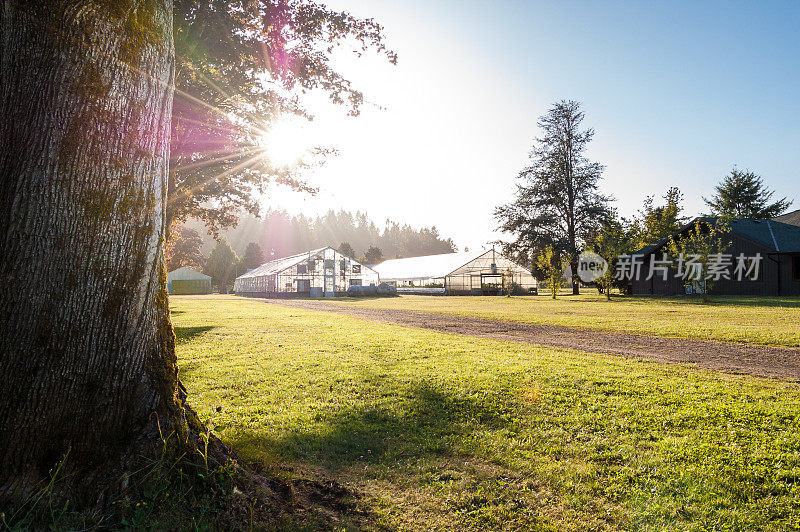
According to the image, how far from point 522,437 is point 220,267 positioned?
82.6 meters

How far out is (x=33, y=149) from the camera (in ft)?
8.07

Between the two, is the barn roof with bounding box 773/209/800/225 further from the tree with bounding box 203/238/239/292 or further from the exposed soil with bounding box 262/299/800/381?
the tree with bounding box 203/238/239/292

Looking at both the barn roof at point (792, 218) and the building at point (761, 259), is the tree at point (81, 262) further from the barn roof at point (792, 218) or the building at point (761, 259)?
the barn roof at point (792, 218)

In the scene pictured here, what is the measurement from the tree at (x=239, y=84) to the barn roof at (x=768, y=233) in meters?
32.7

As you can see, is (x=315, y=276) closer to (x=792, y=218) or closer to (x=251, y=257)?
(x=251, y=257)

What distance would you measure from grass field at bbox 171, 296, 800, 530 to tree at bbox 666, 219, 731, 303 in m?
24.1

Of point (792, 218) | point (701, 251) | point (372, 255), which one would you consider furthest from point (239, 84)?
point (372, 255)

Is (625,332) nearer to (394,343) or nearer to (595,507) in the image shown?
(394,343)

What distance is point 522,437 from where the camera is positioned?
13.9 feet

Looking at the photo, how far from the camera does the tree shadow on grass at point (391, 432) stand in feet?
12.5

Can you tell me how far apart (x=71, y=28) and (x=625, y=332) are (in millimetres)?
14244

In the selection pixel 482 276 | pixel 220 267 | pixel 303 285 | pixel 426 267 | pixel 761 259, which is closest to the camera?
pixel 761 259

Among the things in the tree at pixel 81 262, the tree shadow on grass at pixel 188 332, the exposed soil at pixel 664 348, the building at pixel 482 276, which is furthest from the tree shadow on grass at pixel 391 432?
the building at pixel 482 276

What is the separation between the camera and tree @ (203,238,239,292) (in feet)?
256
